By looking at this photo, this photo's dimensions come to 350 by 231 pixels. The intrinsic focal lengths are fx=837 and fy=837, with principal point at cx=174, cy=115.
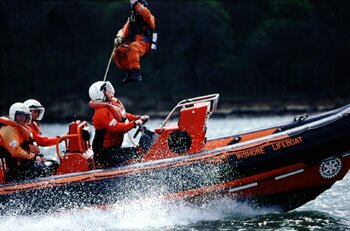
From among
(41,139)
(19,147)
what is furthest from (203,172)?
(19,147)

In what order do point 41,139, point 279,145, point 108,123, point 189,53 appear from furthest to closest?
1. point 189,53
2. point 41,139
3. point 108,123
4. point 279,145

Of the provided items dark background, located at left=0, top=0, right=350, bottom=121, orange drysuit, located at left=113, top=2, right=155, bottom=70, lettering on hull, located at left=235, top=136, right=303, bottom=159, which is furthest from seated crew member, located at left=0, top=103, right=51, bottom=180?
dark background, located at left=0, top=0, right=350, bottom=121

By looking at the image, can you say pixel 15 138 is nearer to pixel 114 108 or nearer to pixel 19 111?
pixel 19 111

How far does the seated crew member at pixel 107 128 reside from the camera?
10641 millimetres

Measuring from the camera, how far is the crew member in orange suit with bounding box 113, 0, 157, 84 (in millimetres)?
11648

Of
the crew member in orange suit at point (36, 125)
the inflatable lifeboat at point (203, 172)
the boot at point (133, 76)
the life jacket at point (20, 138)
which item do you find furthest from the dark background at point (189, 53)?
the life jacket at point (20, 138)

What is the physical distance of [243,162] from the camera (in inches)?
410

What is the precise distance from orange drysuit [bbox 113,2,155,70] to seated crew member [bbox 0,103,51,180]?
1.77m

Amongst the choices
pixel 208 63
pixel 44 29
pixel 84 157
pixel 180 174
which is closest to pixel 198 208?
pixel 180 174

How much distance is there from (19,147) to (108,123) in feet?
3.89

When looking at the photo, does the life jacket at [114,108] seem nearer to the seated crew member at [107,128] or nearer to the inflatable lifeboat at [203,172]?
the seated crew member at [107,128]

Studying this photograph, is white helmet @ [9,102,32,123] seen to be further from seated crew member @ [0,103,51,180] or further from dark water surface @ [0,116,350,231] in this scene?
dark water surface @ [0,116,350,231]

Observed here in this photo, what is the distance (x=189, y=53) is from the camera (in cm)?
5775

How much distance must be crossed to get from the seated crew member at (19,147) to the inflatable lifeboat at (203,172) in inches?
6.2
